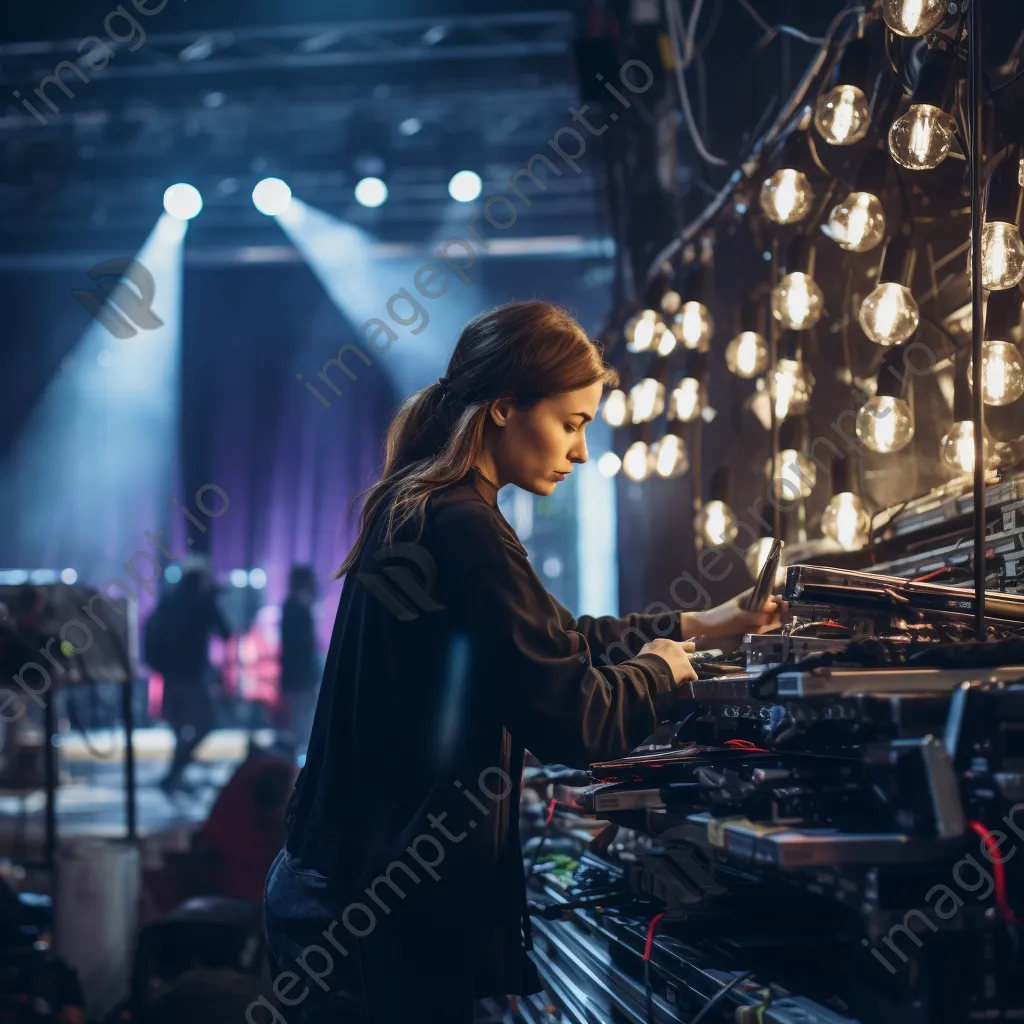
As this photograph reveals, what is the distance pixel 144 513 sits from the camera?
14117 millimetres

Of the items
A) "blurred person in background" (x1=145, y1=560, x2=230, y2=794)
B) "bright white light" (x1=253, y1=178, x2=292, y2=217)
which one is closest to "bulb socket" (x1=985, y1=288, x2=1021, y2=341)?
"bright white light" (x1=253, y1=178, x2=292, y2=217)

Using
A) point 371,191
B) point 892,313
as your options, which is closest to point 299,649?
point 371,191

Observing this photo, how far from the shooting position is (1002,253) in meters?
1.99

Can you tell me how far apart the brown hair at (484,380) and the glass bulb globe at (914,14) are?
835 mm

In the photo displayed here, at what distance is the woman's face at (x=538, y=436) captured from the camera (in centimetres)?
178

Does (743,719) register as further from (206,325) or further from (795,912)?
(206,325)

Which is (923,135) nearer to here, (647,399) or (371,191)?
(647,399)

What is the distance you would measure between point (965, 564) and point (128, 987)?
308cm

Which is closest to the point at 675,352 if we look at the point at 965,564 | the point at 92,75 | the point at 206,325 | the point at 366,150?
the point at 965,564

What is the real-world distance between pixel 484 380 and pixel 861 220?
1073 mm

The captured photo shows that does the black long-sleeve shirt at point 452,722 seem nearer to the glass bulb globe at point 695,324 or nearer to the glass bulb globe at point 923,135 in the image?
the glass bulb globe at point 923,135

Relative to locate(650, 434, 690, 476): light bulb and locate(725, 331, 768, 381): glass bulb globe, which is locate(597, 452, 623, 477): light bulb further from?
locate(725, 331, 768, 381): glass bulb globe

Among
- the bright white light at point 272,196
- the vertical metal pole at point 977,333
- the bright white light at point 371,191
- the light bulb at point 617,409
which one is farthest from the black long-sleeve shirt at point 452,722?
the bright white light at point 371,191

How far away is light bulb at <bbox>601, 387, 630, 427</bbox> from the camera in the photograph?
4.34 metres
